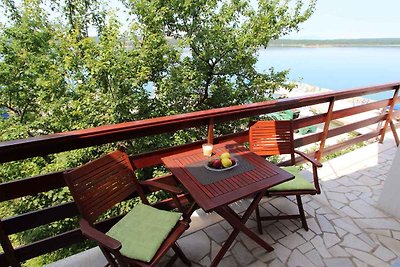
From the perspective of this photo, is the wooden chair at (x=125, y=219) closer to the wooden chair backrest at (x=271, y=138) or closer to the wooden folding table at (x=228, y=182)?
the wooden folding table at (x=228, y=182)

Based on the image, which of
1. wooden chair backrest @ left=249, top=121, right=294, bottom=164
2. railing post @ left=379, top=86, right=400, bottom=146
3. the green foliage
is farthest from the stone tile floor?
the green foliage

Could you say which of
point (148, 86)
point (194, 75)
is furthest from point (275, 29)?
point (148, 86)

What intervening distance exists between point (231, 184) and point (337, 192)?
6.20 feet

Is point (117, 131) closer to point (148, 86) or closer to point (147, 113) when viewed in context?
point (147, 113)

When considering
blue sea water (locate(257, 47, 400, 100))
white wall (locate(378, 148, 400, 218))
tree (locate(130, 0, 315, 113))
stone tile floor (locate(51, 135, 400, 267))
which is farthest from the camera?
blue sea water (locate(257, 47, 400, 100))

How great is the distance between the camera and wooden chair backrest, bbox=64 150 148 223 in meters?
1.55

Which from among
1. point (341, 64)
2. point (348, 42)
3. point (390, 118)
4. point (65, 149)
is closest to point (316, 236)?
point (65, 149)

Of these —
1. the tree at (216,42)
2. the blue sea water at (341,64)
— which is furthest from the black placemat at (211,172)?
the blue sea water at (341,64)

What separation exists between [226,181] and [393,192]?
6.41 feet

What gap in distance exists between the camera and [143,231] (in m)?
1.62

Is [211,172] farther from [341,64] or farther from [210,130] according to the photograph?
[341,64]

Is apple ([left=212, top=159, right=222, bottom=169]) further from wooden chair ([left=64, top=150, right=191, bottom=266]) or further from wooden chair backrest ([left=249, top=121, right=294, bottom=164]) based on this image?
wooden chair backrest ([left=249, top=121, right=294, bottom=164])

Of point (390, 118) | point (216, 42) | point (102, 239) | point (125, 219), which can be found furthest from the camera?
point (216, 42)

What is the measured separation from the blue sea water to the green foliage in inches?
1075
